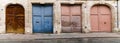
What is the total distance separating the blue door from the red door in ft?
11.8

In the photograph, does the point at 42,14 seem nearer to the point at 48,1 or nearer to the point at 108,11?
the point at 48,1

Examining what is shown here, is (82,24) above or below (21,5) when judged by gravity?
below

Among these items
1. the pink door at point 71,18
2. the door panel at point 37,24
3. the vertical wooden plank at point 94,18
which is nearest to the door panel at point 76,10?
the pink door at point 71,18

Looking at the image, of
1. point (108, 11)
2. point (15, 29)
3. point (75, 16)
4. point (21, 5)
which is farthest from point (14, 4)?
point (108, 11)

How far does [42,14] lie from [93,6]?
4400 millimetres

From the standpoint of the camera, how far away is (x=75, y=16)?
24.6 metres

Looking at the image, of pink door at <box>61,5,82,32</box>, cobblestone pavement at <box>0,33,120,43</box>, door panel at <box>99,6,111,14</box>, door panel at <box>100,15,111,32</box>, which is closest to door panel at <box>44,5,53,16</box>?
pink door at <box>61,5,82,32</box>

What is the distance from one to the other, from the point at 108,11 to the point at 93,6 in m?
1.35

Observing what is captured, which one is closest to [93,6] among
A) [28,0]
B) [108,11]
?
[108,11]

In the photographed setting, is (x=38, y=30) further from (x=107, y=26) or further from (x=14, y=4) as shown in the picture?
(x=107, y=26)

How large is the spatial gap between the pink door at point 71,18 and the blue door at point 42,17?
1.11m

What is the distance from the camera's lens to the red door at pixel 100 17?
2469cm

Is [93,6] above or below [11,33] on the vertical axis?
above

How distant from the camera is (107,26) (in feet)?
81.5
